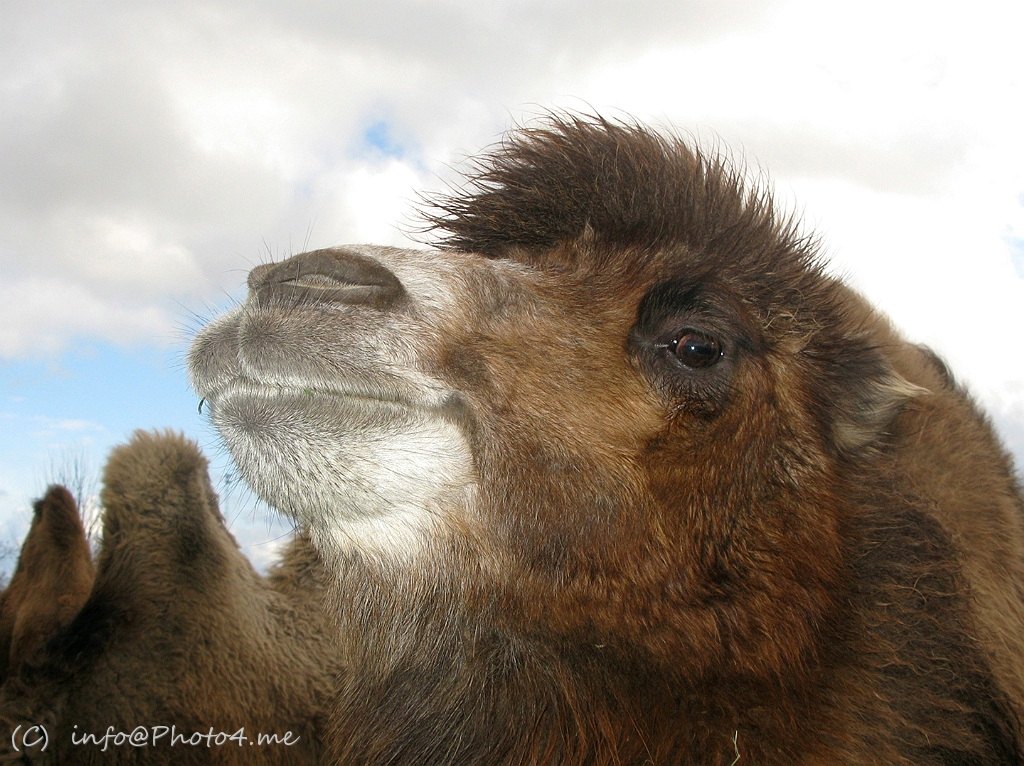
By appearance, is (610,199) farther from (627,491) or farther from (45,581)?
(45,581)

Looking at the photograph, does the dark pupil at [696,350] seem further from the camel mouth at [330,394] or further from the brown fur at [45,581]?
the brown fur at [45,581]

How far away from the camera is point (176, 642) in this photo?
3.85m

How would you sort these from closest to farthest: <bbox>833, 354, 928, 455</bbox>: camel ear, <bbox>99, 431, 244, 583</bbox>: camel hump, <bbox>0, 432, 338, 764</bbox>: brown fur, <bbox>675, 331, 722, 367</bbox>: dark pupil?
<bbox>675, 331, 722, 367</bbox>: dark pupil
<bbox>833, 354, 928, 455</bbox>: camel ear
<bbox>0, 432, 338, 764</bbox>: brown fur
<bbox>99, 431, 244, 583</bbox>: camel hump

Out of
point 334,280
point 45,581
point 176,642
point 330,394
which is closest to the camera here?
point 330,394

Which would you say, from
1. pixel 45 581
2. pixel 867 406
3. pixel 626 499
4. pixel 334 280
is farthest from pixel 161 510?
pixel 867 406

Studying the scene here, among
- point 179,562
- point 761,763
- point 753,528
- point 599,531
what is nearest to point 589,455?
point 599,531

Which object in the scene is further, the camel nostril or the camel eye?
the camel eye

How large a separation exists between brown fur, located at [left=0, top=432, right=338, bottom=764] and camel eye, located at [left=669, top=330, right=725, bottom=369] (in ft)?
8.80

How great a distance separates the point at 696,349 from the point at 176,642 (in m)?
2.84

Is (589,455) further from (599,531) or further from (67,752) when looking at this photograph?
(67,752)

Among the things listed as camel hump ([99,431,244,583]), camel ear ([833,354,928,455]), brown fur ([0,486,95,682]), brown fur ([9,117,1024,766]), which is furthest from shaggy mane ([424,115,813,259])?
brown fur ([0,486,95,682])

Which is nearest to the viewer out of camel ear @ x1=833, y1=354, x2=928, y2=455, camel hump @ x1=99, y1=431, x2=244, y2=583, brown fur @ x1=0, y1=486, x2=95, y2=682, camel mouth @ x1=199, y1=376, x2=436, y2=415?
camel mouth @ x1=199, y1=376, x2=436, y2=415

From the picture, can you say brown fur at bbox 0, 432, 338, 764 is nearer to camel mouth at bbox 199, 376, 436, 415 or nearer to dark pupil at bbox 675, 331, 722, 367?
camel mouth at bbox 199, 376, 436, 415

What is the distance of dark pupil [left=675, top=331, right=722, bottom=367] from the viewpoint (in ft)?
7.87
